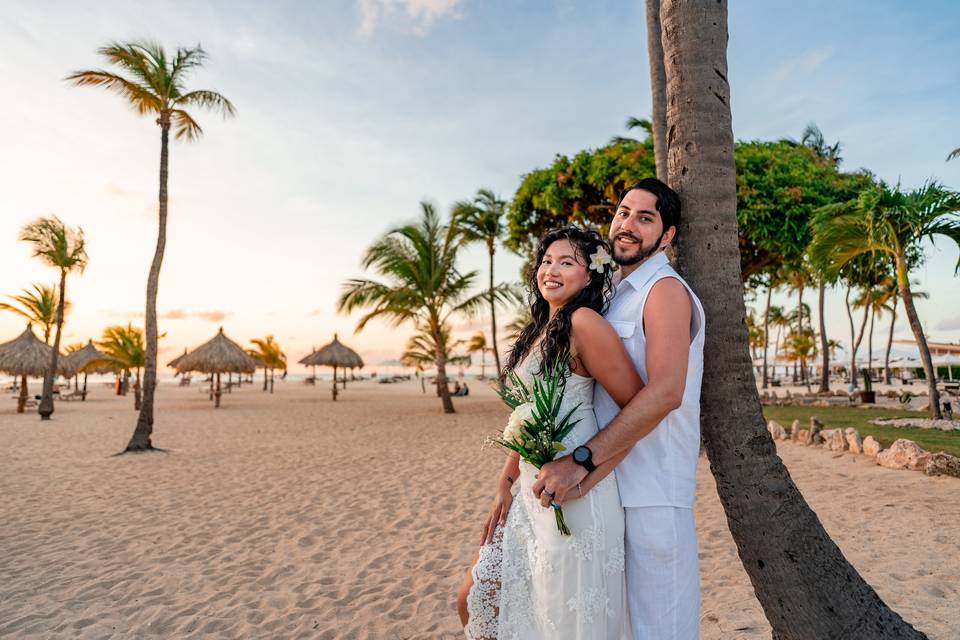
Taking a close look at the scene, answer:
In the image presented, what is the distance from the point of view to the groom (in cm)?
143

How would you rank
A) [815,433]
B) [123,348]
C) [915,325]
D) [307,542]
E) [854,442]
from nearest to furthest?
[307,542]
[854,442]
[815,433]
[915,325]
[123,348]

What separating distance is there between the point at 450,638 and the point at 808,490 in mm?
5153

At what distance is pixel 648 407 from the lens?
4.62 feet

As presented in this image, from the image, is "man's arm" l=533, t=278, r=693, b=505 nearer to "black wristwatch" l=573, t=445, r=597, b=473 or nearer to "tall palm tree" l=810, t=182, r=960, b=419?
"black wristwatch" l=573, t=445, r=597, b=473

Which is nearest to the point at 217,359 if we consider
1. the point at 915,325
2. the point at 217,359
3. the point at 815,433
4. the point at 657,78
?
the point at 217,359

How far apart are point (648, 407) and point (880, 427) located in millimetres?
11256

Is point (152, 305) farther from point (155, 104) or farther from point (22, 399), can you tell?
point (22, 399)

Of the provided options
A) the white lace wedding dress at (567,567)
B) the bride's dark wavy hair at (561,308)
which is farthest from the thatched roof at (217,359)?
the white lace wedding dress at (567,567)

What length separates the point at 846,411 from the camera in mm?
13680

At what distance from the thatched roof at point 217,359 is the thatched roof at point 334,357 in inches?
171

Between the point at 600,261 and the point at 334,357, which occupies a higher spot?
the point at 334,357

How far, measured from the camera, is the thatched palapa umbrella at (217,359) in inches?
941

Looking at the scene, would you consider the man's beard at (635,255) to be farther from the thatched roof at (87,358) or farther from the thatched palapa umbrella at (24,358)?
the thatched roof at (87,358)

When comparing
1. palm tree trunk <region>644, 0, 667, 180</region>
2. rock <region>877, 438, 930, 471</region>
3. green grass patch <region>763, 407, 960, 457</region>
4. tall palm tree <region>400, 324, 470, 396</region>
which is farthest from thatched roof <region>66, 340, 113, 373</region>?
rock <region>877, 438, 930, 471</region>
